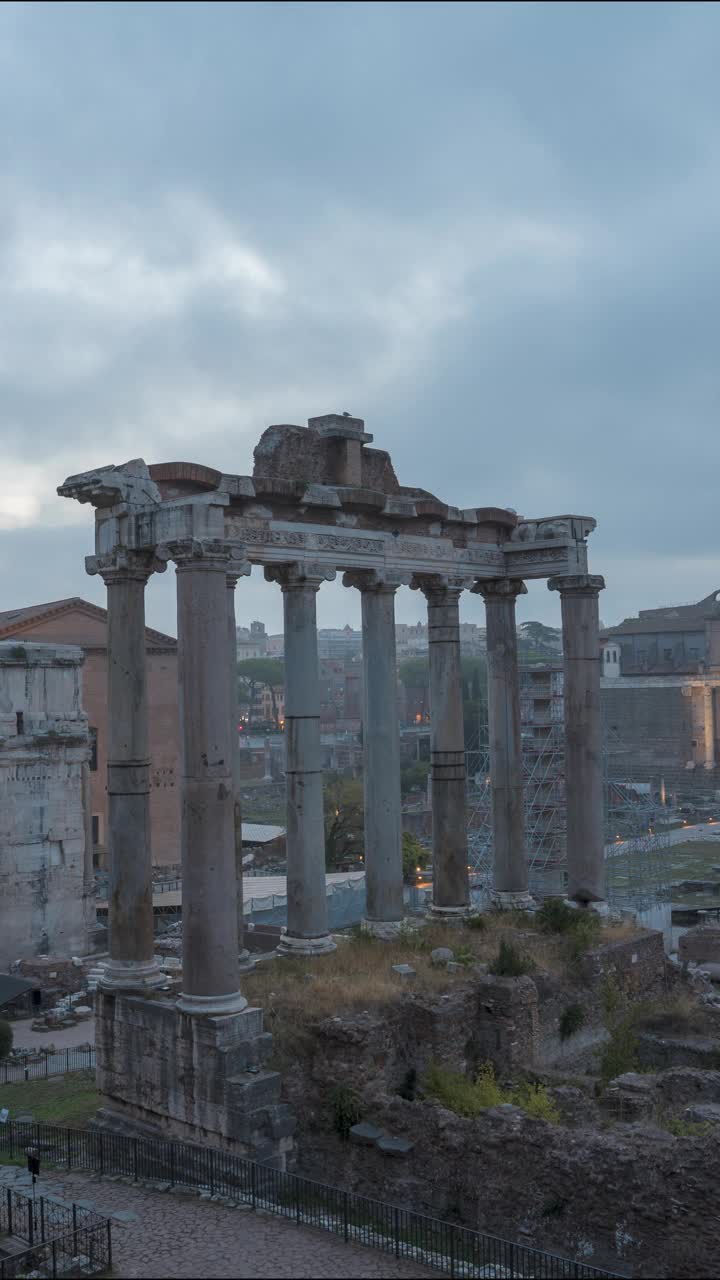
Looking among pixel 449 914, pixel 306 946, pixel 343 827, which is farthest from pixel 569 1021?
pixel 343 827

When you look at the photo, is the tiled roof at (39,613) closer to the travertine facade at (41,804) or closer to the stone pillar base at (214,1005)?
the travertine facade at (41,804)

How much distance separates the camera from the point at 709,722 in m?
96.4

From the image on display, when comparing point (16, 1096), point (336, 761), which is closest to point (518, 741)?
point (16, 1096)

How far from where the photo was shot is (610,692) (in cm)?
9938

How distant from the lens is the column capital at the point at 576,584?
21719 mm

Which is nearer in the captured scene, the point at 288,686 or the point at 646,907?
the point at 288,686

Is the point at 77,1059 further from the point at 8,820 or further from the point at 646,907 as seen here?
the point at 646,907

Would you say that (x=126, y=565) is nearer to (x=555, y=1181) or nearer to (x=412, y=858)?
(x=555, y=1181)

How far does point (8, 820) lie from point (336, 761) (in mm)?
81792

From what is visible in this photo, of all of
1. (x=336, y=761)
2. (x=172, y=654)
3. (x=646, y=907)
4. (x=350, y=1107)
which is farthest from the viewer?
(x=336, y=761)

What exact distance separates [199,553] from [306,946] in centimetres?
673

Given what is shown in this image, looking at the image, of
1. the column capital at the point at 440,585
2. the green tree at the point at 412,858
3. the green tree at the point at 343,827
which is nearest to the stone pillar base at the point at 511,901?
the column capital at the point at 440,585

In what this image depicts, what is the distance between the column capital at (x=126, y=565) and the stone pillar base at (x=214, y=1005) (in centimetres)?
590

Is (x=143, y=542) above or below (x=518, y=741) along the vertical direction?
above
